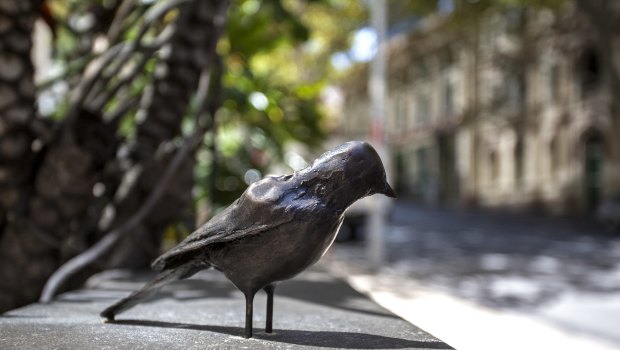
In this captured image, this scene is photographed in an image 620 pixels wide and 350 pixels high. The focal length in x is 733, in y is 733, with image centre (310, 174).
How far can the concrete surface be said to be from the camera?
2.21 m

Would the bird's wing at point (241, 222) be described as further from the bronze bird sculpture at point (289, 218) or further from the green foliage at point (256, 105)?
the green foliage at point (256, 105)

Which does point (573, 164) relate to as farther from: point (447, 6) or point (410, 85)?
point (410, 85)

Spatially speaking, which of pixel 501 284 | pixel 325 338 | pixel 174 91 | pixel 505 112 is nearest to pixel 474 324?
pixel 174 91

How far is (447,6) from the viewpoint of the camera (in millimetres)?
21375

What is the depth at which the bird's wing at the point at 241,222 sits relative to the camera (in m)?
2.21

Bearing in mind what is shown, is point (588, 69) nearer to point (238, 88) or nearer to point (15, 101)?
point (238, 88)

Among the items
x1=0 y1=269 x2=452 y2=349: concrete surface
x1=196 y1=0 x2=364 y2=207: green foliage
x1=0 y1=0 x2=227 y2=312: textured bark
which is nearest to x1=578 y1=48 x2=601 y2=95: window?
x1=196 y1=0 x2=364 y2=207: green foliage

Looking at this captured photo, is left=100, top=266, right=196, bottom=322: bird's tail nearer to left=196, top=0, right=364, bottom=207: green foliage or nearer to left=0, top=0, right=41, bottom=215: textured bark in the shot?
left=0, top=0, right=41, bottom=215: textured bark

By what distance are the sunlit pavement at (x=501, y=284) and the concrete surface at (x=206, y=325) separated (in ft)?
5.47

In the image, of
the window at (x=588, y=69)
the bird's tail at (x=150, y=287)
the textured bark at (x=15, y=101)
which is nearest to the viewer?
the bird's tail at (x=150, y=287)

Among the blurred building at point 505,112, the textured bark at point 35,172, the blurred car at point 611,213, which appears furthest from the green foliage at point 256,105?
the blurred building at point 505,112

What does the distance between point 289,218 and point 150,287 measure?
67 centimetres

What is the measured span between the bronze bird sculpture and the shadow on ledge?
0.13m

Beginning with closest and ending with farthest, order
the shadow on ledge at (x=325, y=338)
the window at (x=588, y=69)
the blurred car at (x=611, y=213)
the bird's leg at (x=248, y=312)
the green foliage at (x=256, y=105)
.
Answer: the shadow on ledge at (x=325, y=338), the bird's leg at (x=248, y=312), the green foliage at (x=256, y=105), the blurred car at (x=611, y=213), the window at (x=588, y=69)
